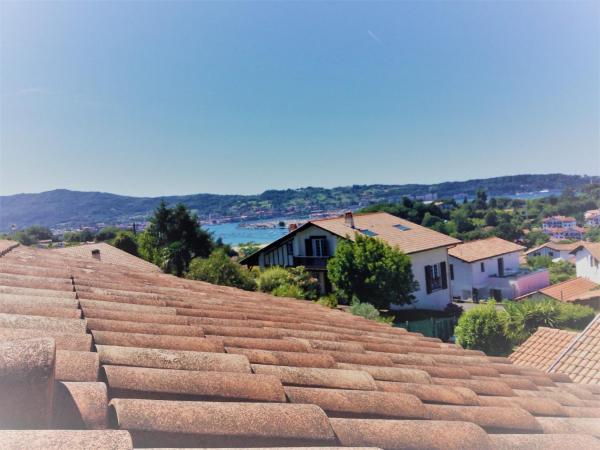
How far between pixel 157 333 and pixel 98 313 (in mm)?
507

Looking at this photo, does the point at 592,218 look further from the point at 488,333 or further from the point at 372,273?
the point at 488,333

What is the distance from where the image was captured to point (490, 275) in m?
40.4

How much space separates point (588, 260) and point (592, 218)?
50.2ft

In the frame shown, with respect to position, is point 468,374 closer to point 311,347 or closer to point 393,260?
point 311,347

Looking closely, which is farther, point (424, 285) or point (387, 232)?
point (387, 232)

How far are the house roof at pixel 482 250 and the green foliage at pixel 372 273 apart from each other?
16.9 meters

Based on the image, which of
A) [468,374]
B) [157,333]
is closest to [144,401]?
[157,333]

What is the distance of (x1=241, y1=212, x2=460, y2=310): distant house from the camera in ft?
97.0

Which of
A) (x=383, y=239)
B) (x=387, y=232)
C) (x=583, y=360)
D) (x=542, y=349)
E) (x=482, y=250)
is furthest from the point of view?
(x=482, y=250)

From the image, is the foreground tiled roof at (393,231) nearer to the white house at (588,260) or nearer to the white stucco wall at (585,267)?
the white house at (588,260)

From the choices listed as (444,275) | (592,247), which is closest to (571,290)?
(444,275)

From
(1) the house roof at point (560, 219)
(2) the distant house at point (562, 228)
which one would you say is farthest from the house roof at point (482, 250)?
(1) the house roof at point (560, 219)

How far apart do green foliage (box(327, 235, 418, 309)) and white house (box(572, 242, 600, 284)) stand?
27.0 metres

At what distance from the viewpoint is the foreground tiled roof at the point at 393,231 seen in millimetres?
29359
